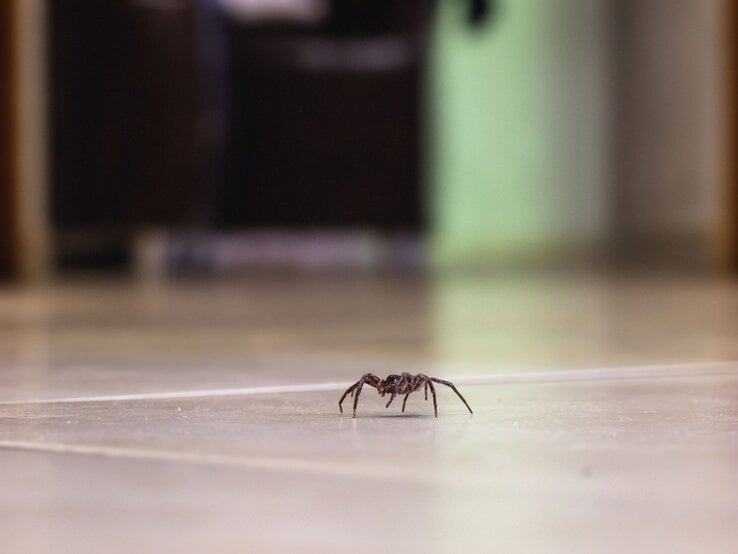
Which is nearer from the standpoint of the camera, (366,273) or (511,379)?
(511,379)

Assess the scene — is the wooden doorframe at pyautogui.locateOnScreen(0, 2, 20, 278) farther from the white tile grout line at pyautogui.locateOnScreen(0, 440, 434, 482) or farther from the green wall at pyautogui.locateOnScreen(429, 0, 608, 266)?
the white tile grout line at pyautogui.locateOnScreen(0, 440, 434, 482)

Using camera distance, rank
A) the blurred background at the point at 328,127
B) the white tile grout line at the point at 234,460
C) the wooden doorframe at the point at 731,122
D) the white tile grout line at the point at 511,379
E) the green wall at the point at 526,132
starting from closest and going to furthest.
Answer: the white tile grout line at the point at 234,460
the white tile grout line at the point at 511,379
the wooden doorframe at the point at 731,122
the blurred background at the point at 328,127
the green wall at the point at 526,132

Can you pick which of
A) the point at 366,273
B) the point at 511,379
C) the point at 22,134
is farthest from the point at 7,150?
the point at 511,379

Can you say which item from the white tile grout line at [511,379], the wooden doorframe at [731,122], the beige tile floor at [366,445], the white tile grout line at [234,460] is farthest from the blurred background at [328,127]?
the white tile grout line at [234,460]

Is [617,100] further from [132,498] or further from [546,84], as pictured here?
[132,498]

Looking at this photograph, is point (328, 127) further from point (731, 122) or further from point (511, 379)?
point (511, 379)

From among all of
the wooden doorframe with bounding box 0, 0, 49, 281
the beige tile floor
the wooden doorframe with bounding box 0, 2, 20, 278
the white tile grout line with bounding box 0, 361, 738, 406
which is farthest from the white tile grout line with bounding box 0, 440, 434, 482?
the wooden doorframe with bounding box 0, 2, 20, 278

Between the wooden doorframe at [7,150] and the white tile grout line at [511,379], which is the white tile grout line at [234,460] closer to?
the white tile grout line at [511,379]

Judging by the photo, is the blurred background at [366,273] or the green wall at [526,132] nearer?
the blurred background at [366,273]
